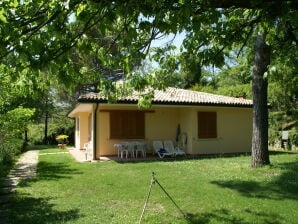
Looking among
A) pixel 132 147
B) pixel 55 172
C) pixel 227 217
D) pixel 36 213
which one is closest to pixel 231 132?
pixel 132 147

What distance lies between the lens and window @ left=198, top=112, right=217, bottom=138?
67.0 feet

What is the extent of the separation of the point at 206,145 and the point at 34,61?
16.6 meters

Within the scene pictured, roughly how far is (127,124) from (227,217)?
12.8m

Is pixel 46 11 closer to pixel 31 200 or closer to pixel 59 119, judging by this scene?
pixel 31 200

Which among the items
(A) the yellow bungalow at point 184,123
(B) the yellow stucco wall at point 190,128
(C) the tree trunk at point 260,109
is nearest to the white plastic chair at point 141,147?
(A) the yellow bungalow at point 184,123

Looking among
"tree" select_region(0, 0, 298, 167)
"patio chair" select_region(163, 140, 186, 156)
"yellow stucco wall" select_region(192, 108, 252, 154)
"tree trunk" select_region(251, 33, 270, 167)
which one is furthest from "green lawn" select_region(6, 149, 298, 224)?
"yellow stucco wall" select_region(192, 108, 252, 154)

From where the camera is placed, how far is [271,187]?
10.5 metres

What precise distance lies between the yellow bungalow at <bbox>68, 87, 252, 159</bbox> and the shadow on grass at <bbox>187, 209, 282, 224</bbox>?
11.0m

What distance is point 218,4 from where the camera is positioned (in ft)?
16.7

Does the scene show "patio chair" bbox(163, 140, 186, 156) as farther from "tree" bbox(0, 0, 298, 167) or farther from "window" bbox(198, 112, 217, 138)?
"tree" bbox(0, 0, 298, 167)

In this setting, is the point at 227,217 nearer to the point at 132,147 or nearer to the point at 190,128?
the point at 132,147

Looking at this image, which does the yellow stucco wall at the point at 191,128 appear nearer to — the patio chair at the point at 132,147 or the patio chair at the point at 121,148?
the patio chair at the point at 121,148

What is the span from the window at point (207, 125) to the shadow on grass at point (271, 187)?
799cm

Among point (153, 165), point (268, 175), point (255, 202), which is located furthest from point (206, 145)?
point (255, 202)
